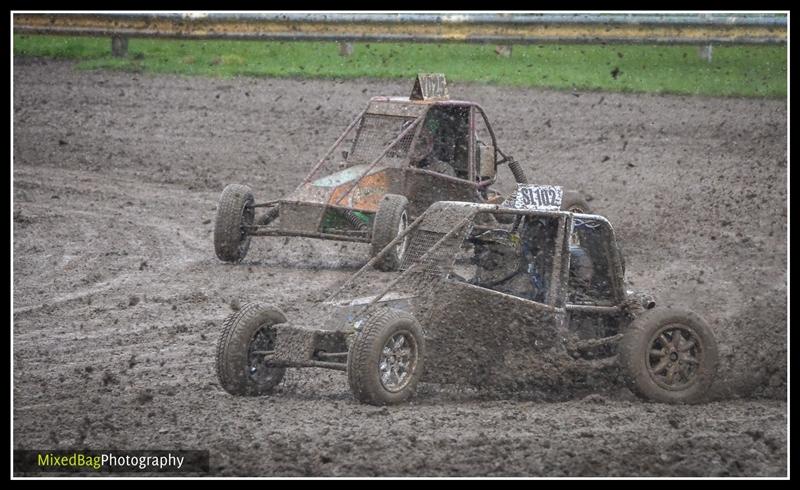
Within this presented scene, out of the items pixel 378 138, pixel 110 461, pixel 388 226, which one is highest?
pixel 378 138

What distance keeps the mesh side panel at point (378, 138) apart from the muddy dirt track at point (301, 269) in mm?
955

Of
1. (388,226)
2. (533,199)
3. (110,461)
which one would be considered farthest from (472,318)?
(388,226)

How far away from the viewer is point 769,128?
1673cm

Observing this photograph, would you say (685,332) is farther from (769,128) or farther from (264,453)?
(769,128)

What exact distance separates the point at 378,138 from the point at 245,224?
61.4 inches

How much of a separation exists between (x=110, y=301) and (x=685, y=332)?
4.61 meters

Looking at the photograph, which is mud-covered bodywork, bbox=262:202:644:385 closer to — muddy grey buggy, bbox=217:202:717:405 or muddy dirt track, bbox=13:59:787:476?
muddy grey buggy, bbox=217:202:717:405

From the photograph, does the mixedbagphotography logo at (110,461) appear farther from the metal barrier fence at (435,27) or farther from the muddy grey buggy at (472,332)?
the metal barrier fence at (435,27)

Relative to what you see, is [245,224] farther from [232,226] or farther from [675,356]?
[675,356]

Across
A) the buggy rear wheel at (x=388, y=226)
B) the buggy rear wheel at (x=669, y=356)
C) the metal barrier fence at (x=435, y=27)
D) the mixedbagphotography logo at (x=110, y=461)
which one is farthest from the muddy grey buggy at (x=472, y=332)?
the metal barrier fence at (x=435, y=27)

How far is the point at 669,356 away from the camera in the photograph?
25.4ft

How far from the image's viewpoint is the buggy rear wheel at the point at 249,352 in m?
7.46

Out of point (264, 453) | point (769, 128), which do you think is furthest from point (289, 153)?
point (264, 453)

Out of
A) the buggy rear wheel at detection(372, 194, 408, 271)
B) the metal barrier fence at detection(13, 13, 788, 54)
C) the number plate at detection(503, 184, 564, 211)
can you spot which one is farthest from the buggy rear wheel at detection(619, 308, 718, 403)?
the metal barrier fence at detection(13, 13, 788, 54)
